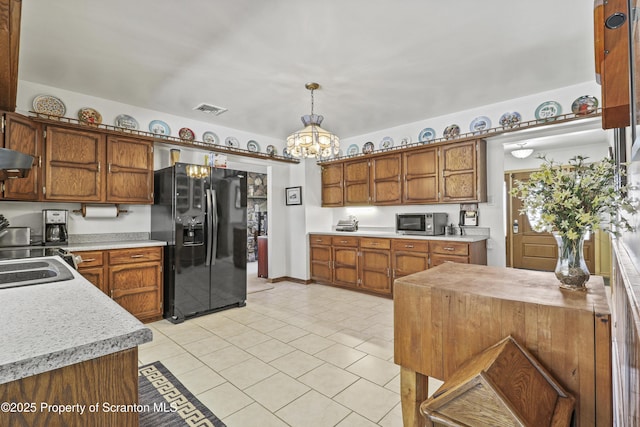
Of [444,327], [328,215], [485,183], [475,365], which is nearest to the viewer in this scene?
[475,365]

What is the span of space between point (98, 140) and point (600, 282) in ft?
14.3

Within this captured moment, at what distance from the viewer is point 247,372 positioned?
7.98 ft

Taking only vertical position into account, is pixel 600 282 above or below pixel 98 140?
below

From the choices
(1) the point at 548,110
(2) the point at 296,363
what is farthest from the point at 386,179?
(2) the point at 296,363

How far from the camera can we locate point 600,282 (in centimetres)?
137

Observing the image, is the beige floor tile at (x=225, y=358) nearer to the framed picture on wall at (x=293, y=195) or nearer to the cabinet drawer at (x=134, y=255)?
the cabinet drawer at (x=134, y=255)

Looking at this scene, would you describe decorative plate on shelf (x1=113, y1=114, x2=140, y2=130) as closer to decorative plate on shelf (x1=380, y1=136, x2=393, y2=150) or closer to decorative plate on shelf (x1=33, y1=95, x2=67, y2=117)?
decorative plate on shelf (x1=33, y1=95, x2=67, y2=117)

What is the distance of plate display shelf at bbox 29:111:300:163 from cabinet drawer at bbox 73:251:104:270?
134 centimetres

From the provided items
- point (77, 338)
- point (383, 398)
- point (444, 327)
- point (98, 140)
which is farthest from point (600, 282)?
point (98, 140)

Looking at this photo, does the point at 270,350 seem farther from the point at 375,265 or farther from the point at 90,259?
the point at 375,265

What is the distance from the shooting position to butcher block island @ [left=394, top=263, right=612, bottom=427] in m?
1.03

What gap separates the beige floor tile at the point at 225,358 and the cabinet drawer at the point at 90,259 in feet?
5.07

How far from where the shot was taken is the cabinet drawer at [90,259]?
10.3 ft

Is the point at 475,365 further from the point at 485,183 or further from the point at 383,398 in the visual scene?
the point at 485,183
